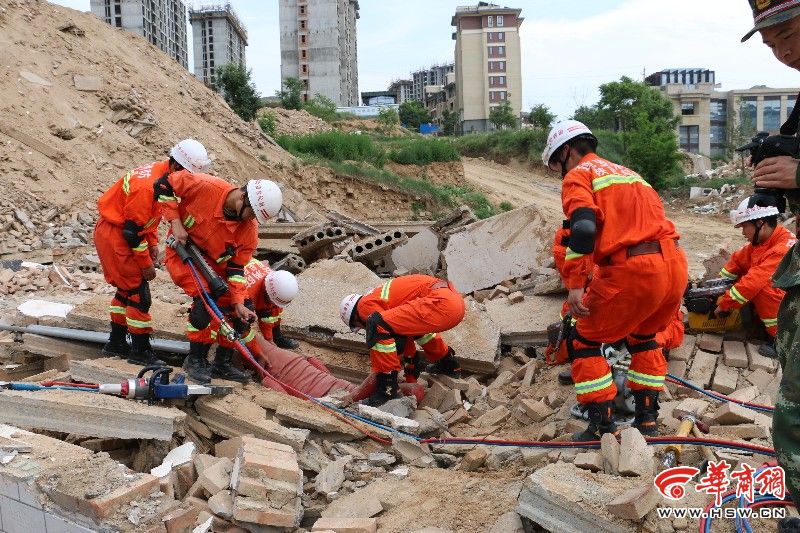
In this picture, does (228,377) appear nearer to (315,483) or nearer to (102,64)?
(315,483)

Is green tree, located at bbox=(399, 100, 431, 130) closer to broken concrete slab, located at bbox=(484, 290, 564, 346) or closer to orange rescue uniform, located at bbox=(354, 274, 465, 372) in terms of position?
broken concrete slab, located at bbox=(484, 290, 564, 346)

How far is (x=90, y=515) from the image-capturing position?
3.00 meters

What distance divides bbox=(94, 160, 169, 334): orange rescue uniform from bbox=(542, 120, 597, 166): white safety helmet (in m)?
3.02

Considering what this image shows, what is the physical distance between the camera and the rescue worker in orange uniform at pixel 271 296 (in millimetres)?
5871

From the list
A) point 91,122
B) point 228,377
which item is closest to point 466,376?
point 228,377

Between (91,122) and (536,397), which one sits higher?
(91,122)

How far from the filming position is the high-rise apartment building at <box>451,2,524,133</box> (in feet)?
226

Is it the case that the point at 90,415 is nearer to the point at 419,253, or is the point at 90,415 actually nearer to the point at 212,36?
the point at 419,253

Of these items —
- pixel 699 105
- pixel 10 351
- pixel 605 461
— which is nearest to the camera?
pixel 605 461

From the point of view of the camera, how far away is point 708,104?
58.2m

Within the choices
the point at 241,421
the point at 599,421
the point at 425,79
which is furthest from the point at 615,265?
the point at 425,79

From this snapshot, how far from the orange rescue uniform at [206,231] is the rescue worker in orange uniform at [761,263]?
13.0 ft

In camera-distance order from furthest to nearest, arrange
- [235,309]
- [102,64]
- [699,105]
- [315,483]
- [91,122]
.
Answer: [699,105]
[102,64]
[91,122]
[235,309]
[315,483]

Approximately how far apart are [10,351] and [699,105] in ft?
201
